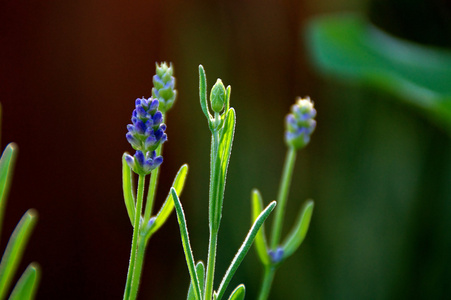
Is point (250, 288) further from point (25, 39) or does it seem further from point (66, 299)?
point (25, 39)

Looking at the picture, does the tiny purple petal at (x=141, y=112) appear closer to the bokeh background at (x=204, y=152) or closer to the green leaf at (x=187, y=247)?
the green leaf at (x=187, y=247)

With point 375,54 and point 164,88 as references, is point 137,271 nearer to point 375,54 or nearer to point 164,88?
point 164,88

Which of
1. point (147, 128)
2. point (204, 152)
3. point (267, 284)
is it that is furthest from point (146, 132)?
point (204, 152)

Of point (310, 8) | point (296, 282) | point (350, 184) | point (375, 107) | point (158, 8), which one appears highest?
point (158, 8)

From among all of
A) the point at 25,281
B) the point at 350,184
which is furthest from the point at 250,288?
the point at 25,281

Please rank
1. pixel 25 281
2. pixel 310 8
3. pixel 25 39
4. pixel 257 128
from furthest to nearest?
pixel 310 8 < pixel 257 128 < pixel 25 39 < pixel 25 281

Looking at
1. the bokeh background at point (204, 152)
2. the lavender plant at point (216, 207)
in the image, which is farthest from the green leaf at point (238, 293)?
the bokeh background at point (204, 152)

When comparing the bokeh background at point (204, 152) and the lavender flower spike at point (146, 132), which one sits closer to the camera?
the lavender flower spike at point (146, 132)
